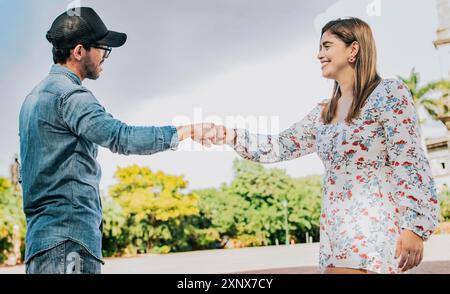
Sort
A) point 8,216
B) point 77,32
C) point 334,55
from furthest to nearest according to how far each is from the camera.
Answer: point 8,216
point 334,55
point 77,32

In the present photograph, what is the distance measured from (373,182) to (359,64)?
385 mm

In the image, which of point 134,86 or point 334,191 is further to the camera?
point 134,86

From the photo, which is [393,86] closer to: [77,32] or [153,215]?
[77,32]

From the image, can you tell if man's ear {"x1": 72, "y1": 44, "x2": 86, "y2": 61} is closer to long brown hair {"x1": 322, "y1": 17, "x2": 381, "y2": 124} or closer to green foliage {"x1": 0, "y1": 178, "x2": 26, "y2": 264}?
long brown hair {"x1": 322, "y1": 17, "x2": 381, "y2": 124}

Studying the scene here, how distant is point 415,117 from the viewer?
1.57 metres

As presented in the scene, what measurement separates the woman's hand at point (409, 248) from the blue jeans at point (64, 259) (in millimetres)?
873

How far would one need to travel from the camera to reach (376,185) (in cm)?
159

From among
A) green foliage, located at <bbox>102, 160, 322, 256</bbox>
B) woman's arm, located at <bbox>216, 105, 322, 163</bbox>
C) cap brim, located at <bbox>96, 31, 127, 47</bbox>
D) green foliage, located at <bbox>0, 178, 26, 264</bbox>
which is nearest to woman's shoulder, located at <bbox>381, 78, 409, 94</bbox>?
woman's arm, located at <bbox>216, 105, 322, 163</bbox>

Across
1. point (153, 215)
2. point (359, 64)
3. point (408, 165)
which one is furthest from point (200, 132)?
point (153, 215)

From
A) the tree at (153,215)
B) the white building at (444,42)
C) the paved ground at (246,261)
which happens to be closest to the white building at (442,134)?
the white building at (444,42)
